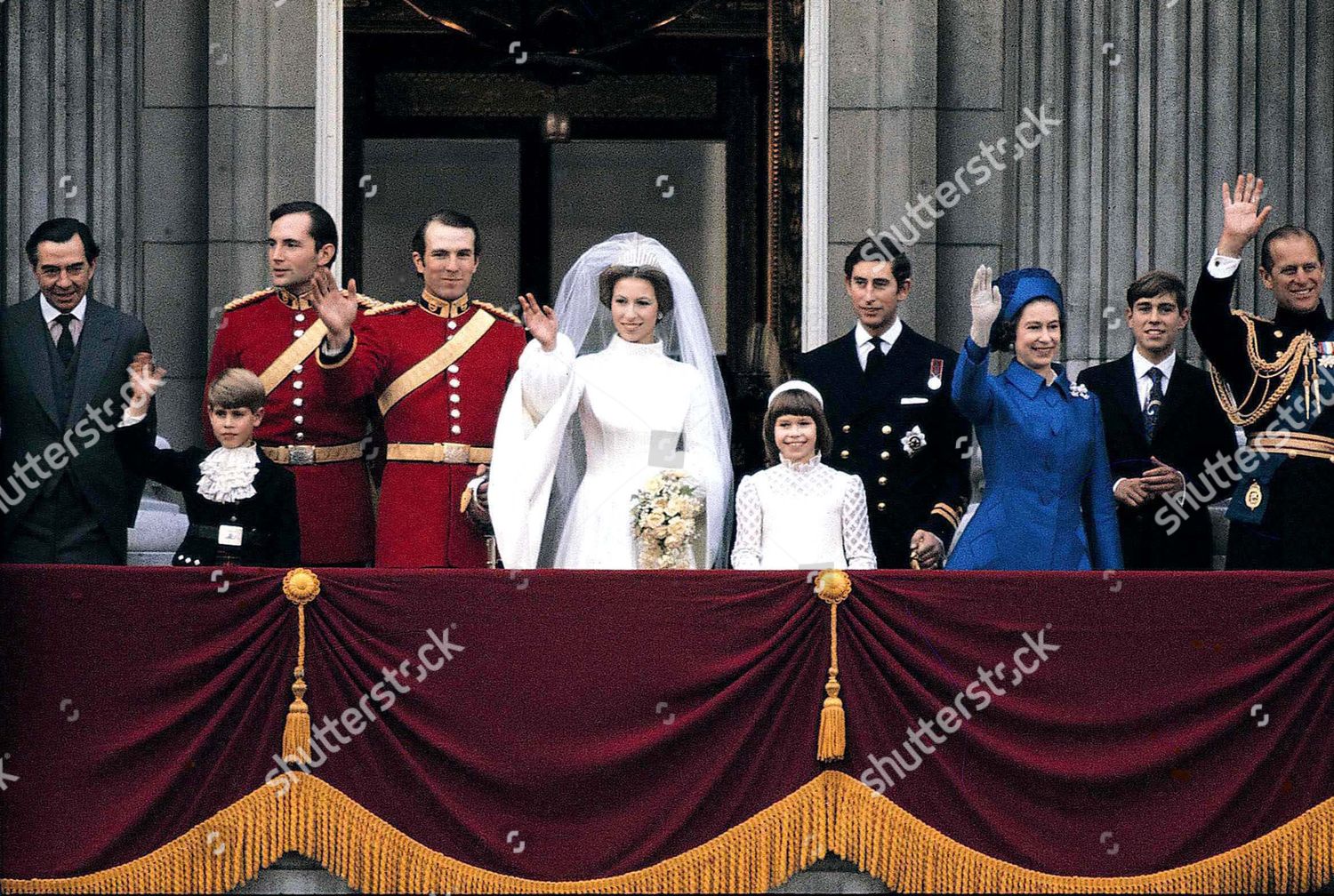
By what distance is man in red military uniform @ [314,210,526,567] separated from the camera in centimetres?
789

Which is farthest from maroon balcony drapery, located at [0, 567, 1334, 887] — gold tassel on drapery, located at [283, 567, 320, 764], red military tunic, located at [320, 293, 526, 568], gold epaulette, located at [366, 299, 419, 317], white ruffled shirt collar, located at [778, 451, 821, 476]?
gold epaulette, located at [366, 299, 419, 317]

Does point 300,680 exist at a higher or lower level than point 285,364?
lower

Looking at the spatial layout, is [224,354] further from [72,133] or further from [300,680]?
[72,133]

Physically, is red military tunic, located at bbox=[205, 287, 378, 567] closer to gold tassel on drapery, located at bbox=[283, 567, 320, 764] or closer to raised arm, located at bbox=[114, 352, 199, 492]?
raised arm, located at bbox=[114, 352, 199, 492]

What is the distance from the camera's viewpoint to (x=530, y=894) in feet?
21.9

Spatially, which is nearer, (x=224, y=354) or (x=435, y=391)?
(x=435, y=391)

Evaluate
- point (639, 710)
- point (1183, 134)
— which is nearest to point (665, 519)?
point (639, 710)

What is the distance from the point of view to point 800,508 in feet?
24.8

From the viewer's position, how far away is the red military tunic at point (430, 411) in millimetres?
7883

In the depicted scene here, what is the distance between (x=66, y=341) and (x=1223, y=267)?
13.2 feet

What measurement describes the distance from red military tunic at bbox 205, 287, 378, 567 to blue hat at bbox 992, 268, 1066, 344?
2.30 m

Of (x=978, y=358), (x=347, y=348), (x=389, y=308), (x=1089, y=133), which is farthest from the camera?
(x=1089, y=133)

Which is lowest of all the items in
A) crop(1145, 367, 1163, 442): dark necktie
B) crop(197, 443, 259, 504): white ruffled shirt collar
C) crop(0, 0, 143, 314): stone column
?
crop(197, 443, 259, 504): white ruffled shirt collar

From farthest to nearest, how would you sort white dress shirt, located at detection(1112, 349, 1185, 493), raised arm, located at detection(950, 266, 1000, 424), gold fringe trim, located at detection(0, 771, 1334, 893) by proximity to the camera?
white dress shirt, located at detection(1112, 349, 1185, 493), raised arm, located at detection(950, 266, 1000, 424), gold fringe trim, located at detection(0, 771, 1334, 893)
